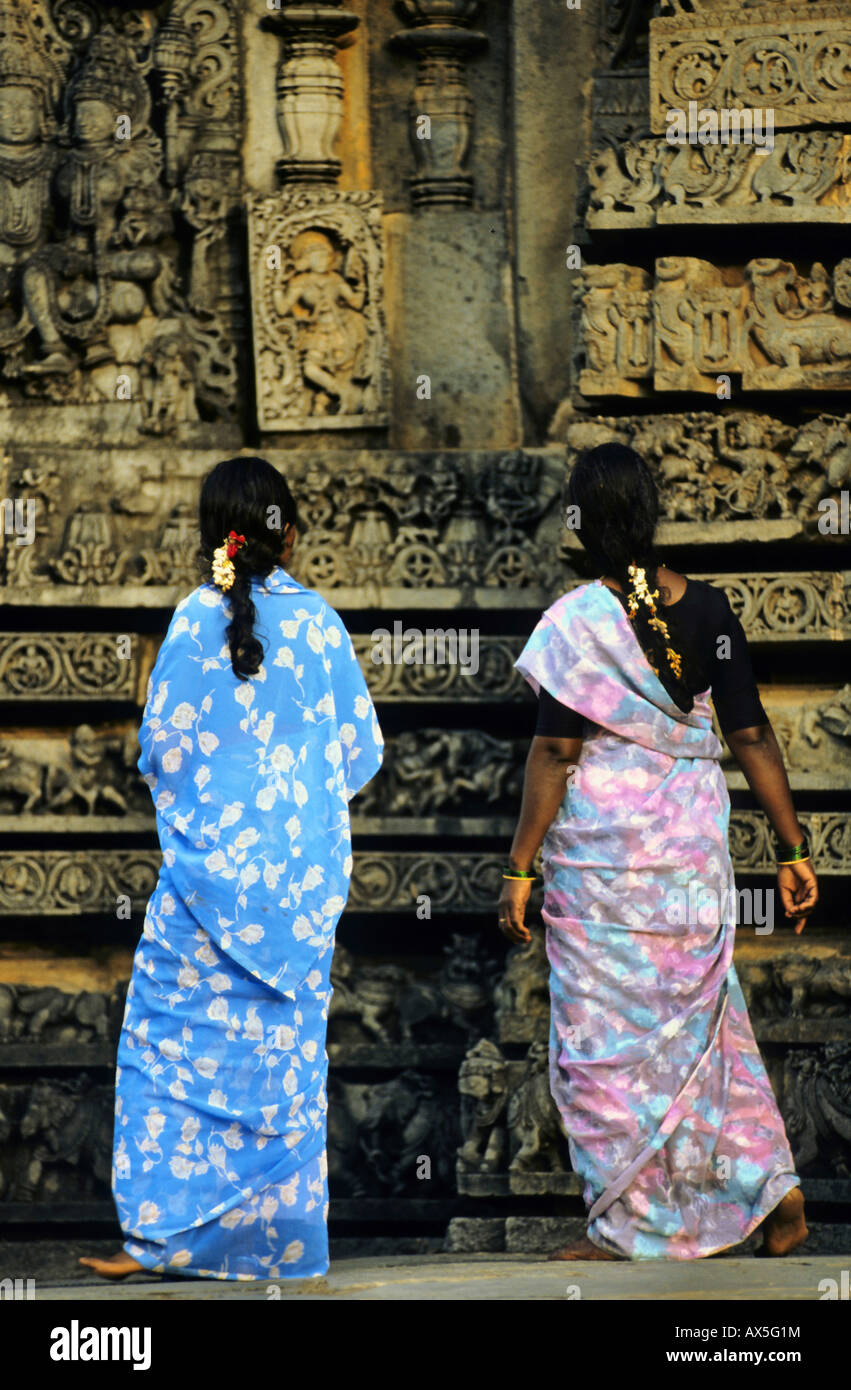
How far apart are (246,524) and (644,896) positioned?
4.45 ft

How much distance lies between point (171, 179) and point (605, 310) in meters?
2.29

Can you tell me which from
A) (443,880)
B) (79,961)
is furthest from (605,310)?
(79,961)

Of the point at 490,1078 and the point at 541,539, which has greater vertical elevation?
the point at 541,539

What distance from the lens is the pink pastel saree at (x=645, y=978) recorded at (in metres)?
5.57

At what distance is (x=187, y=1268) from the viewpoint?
5359mm

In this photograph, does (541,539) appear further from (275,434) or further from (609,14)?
(609,14)

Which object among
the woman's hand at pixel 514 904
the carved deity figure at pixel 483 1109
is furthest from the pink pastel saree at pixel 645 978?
the carved deity figure at pixel 483 1109

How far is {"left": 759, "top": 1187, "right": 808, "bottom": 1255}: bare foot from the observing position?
564 centimetres

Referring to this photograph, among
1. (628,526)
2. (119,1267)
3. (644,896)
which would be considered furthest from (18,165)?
(119,1267)

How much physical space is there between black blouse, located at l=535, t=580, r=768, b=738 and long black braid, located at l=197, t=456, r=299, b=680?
779mm

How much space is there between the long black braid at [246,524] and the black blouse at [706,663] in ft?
2.56

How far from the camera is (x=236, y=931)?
17.7ft

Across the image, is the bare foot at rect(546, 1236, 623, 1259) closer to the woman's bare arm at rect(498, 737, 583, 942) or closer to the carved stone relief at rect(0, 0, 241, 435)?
the woman's bare arm at rect(498, 737, 583, 942)

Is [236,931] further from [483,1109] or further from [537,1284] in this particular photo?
[483,1109]
